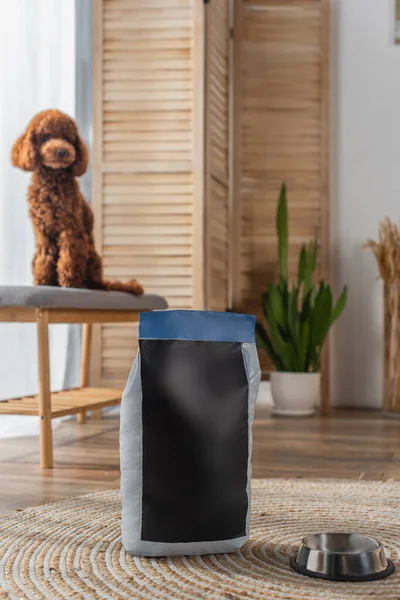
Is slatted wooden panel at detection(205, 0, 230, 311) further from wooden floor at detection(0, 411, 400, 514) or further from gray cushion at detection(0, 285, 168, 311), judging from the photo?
gray cushion at detection(0, 285, 168, 311)

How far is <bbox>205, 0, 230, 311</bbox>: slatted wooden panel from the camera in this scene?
3.15 metres

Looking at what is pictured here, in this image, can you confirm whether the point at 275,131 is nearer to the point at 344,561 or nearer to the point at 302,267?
the point at 302,267

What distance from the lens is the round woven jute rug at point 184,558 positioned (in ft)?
3.46

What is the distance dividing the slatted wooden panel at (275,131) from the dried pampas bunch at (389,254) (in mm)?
306

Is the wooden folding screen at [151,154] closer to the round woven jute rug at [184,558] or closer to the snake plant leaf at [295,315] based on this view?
the snake plant leaf at [295,315]

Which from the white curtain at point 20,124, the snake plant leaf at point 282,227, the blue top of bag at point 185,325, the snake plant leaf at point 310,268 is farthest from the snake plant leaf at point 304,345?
the blue top of bag at point 185,325

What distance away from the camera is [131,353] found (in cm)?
307

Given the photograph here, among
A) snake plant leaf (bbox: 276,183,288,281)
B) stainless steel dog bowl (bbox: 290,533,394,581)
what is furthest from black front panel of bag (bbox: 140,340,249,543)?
snake plant leaf (bbox: 276,183,288,281)

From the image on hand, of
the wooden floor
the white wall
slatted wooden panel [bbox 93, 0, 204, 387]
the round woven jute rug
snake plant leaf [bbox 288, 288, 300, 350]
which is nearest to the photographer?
the round woven jute rug

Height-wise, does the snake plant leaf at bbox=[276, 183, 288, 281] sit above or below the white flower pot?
above

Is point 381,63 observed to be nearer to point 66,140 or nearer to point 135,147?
point 135,147

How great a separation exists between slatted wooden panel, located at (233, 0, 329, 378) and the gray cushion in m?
1.29

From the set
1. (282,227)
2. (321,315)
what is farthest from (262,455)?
(282,227)

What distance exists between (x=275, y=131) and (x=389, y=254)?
766mm
